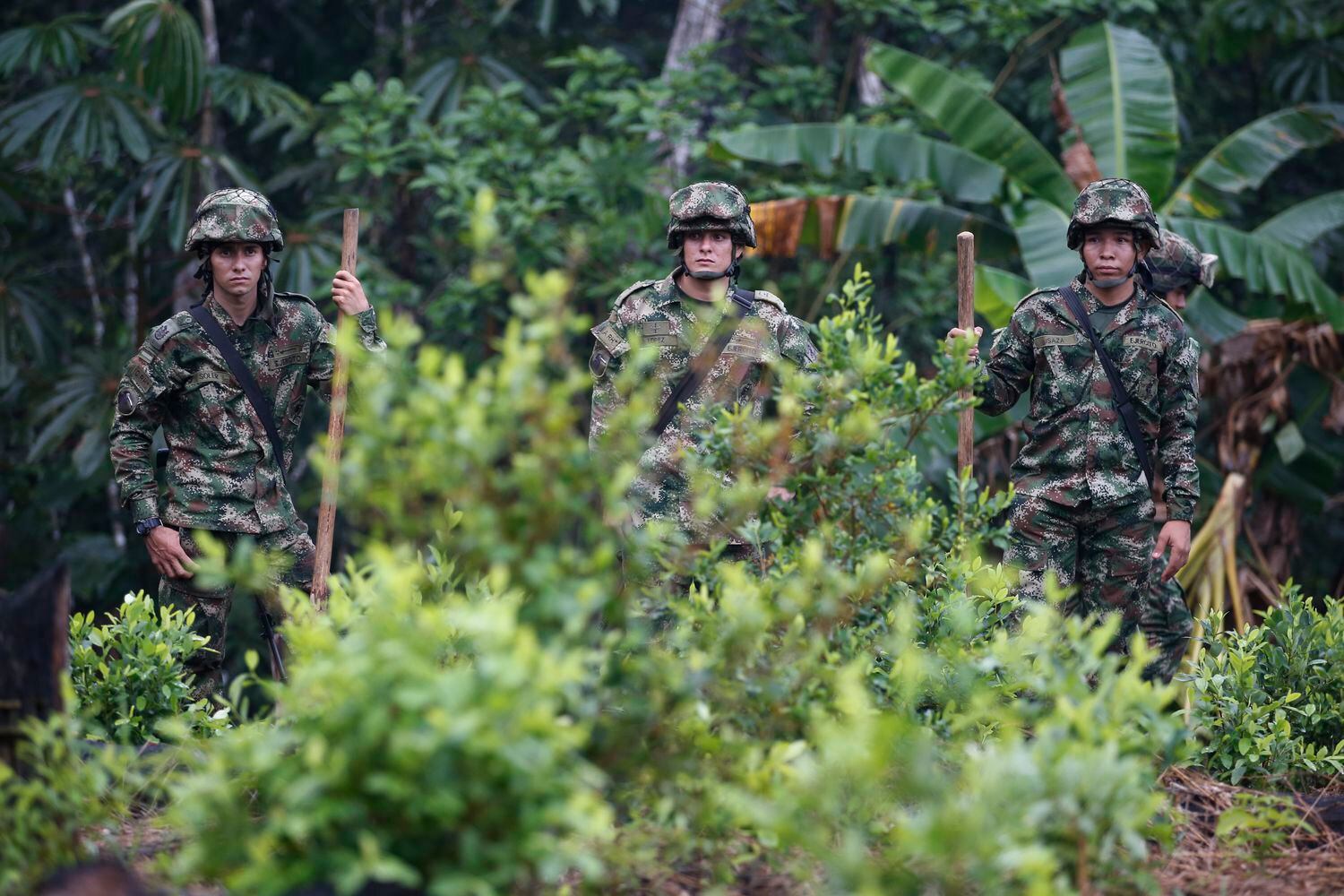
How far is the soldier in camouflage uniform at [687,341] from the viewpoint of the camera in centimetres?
534

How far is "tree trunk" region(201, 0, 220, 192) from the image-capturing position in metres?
9.09

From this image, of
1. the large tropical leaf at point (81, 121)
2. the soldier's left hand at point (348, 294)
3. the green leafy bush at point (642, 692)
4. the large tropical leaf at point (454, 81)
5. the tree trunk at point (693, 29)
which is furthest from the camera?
the tree trunk at point (693, 29)

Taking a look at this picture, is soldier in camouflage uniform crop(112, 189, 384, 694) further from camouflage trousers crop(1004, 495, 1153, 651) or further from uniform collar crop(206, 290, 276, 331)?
camouflage trousers crop(1004, 495, 1153, 651)

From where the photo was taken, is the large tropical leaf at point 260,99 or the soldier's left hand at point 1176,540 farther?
the large tropical leaf at point 260,99

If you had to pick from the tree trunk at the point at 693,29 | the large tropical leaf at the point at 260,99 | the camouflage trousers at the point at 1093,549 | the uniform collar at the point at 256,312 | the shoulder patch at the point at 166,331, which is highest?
the tree trunk at the point at 693,29

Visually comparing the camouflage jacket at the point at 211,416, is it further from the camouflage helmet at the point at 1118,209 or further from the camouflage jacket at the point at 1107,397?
the camouflage helmet at the point at 1118,209

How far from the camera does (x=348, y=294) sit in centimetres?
538

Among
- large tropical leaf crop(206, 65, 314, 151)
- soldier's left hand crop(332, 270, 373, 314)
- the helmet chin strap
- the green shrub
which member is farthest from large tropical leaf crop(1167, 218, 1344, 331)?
the green shrub

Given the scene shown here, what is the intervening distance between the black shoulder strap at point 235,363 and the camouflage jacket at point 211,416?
1.0 inches

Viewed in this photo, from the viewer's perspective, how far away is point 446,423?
110 inches

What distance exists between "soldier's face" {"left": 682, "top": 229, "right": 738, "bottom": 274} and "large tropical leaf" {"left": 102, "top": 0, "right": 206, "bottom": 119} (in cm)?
451

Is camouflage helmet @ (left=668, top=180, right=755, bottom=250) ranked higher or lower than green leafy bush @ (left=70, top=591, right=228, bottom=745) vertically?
higher

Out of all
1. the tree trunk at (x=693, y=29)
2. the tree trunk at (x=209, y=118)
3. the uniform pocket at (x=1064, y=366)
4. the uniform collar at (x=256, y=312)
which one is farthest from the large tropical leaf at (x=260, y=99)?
the uniform pocket at (x=1064, y=366)

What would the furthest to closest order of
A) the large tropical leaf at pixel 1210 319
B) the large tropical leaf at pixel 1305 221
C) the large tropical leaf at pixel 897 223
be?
the large tropical leaf at pixel 1305 221 < the large tropical leaf at pixel 897 223 < the large tropical leaf at pixel 1210 319
